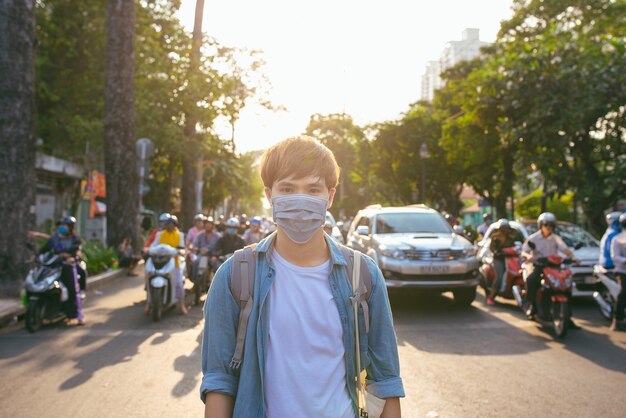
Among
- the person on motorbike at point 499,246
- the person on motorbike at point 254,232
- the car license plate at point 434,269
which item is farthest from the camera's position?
Result: the person on motorbike at point 254,232

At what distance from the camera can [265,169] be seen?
7.07 feet

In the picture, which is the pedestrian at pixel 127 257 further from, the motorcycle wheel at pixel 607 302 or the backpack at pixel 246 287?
the backpack at pixel 246 287

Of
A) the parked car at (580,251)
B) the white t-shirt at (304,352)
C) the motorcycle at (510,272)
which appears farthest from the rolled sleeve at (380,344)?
the motorcycle at (510,272)

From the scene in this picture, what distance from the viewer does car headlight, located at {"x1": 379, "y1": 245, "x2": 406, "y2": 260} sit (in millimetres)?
10508

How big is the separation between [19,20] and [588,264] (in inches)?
422

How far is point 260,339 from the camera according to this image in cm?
199

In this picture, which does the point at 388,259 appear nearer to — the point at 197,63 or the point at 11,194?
the point at 11,194

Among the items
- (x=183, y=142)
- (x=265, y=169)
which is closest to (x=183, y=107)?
(x=183, y=142)

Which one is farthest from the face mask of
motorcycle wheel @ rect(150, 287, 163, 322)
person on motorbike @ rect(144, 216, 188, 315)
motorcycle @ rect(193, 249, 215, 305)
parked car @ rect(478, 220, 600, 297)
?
motorcycle @ rect(193, 249, 215, 305)

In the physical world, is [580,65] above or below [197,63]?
below

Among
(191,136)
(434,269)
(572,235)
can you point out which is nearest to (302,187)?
(434,269)

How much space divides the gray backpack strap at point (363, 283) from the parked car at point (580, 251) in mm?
8723

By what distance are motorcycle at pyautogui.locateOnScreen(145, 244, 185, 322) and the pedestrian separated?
6432 mm

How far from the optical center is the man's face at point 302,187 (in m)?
2.13
